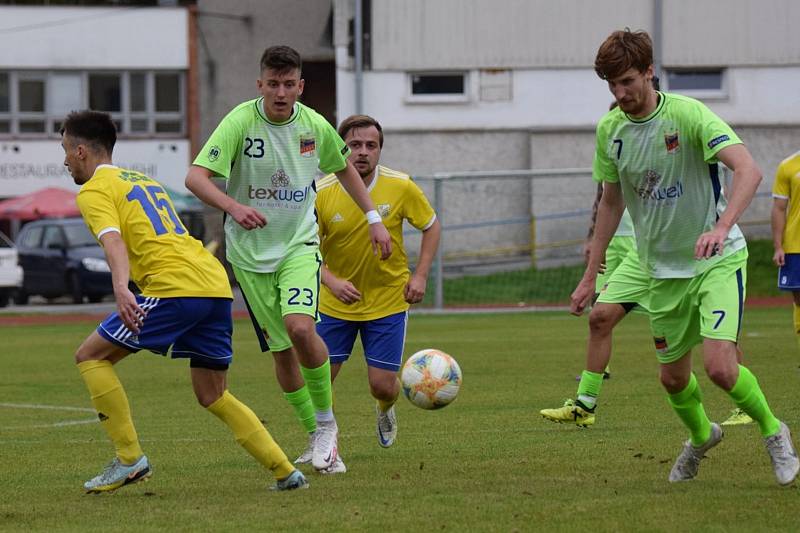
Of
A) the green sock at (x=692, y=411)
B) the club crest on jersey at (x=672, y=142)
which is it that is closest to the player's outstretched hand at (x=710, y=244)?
the club crest on jersey at (x=672, y=142)

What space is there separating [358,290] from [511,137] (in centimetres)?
2665

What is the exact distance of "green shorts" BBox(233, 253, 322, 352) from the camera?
783cm

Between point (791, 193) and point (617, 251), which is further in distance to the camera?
point (617, 251)

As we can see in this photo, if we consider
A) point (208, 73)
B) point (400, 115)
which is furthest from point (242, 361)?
point (208, 73)

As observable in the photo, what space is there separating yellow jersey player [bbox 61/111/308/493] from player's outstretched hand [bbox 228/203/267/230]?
0.86 feet

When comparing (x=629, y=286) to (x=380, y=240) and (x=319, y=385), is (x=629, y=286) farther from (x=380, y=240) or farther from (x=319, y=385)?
(x=319, y=385)

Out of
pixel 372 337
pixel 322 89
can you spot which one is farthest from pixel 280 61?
pixel 322 89

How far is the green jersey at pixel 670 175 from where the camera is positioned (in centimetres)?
693

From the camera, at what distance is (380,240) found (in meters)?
8.05

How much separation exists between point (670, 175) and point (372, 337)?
2.69 m

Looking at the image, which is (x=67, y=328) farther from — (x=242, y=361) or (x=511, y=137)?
(x=511, y=137)

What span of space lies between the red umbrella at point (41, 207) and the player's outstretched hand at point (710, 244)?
28094 mm

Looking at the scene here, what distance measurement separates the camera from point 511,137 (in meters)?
35.3

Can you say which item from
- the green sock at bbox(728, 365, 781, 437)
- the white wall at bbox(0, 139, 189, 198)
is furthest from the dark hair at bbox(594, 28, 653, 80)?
the white wall at bbox(0, 139, 189, 198)
